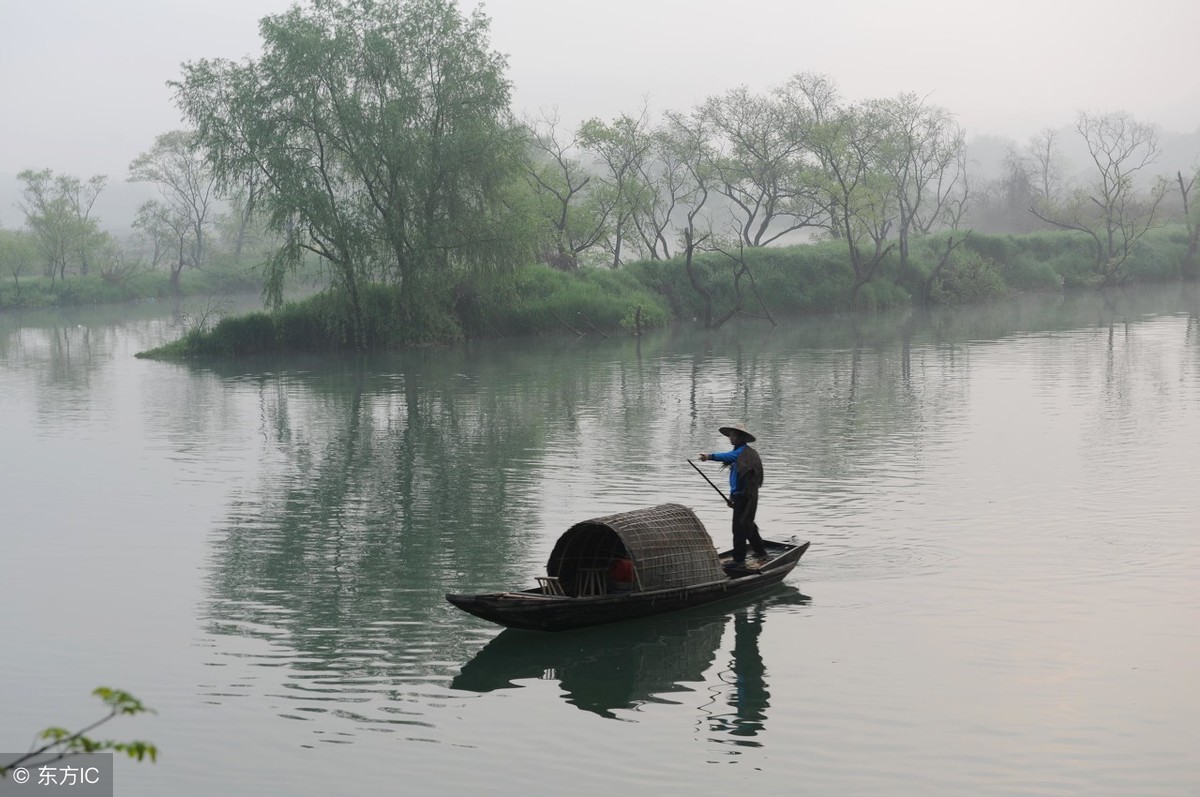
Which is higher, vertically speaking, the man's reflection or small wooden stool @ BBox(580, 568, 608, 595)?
small wooden stool @ BBox(580, 568, 608, 595)

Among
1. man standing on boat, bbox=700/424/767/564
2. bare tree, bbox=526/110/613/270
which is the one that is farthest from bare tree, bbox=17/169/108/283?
man standing on boat, bbox=700/424/767/564

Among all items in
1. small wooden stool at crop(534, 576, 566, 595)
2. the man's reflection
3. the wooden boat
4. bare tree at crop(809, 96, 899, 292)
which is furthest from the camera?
bare tree at crop(809, 96, 899, 292)

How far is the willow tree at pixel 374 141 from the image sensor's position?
48.2 m

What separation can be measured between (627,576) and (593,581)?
398 mm

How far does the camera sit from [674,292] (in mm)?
62906

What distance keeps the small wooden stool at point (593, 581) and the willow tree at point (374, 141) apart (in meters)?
36.0

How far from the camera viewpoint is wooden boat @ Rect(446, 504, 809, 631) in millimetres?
13102

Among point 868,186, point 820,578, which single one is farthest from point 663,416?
point 868,186

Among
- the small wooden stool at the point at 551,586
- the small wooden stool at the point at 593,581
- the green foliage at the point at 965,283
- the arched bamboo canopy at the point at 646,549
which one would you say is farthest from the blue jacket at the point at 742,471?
the green foliage at the point at 965,283

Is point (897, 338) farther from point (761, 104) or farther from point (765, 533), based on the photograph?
point (765, 533)

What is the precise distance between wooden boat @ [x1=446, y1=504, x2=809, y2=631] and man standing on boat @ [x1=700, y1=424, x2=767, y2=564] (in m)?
0.44

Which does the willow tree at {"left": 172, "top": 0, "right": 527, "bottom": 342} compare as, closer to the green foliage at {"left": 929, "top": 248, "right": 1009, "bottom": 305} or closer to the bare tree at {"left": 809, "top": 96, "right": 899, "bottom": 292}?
the bare tree at {"left": 809, "top": 96, "right": 899, "bottom": 292}

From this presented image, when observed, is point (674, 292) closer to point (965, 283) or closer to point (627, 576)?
point (965, 283)

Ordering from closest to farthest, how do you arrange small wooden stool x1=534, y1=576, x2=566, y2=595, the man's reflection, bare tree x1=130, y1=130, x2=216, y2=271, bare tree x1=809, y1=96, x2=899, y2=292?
the man's reflection
small wooden stool x1=534, y1=576, x2=566, y2=595
bare tree x1=809, y1=96, x2=899, y2=292
bare tree x1=130, y1=130, x2=216, y2=271
